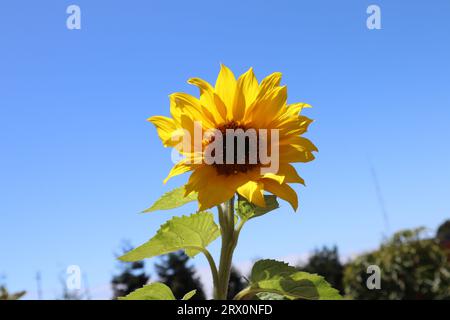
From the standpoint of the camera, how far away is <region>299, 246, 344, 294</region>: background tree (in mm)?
11836

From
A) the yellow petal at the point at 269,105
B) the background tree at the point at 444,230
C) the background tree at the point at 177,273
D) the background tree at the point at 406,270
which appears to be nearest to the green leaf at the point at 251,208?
the yellow petal at the point at 269,105

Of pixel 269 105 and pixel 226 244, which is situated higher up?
pixel 269 105

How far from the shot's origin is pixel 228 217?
2.80 feet

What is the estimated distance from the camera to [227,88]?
0.95 metres

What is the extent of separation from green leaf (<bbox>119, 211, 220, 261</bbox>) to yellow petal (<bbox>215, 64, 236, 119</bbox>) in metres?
0.20

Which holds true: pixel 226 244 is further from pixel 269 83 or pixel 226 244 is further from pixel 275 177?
pixel 269 83

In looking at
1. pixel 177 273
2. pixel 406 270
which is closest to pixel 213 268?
pixel 406 270

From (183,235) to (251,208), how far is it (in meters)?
0.13

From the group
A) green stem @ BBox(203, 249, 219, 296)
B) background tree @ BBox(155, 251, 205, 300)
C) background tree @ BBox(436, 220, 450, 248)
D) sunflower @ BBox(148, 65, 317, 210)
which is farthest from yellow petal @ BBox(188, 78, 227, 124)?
background tree @ BBox(436, 220, 450, 248)

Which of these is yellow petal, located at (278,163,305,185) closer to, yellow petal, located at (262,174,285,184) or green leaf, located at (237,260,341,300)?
yellow petal, located at (262,174,285,184)

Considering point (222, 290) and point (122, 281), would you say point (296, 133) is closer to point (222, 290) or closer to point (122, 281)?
point (222, 290)
